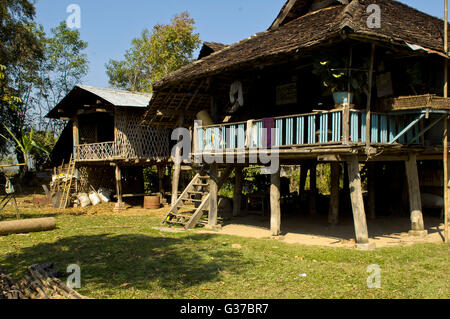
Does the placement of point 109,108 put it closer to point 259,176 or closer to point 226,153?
point 259,176

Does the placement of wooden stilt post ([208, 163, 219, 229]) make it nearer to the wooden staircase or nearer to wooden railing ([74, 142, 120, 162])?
the wooden staircase

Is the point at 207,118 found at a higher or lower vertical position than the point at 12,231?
higher

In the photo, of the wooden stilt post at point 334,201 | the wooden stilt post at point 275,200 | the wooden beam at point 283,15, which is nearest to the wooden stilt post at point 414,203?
the wooden stilt post at point 334,201

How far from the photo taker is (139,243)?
31.7 feet

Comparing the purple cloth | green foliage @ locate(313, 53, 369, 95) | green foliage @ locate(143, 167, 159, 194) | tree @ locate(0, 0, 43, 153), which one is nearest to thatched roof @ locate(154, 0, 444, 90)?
green foliage @ locate(313, 53, 369, 95)

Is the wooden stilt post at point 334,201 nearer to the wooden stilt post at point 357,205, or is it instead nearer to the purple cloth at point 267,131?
the purple cloth at point 267,131

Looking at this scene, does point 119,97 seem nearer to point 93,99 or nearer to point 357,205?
point 93,99

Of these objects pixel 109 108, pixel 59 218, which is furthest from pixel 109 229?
pixel 109 108

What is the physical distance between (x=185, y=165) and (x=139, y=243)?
7985 mm

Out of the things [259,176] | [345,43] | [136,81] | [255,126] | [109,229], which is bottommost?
[109,229]

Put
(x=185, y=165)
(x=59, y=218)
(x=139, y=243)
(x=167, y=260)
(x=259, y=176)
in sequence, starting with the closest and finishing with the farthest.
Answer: (x=167, y=260)
(x=139, y=243)
(x=59, y=218)
(x=185, y=165)
(x=259, y=176)

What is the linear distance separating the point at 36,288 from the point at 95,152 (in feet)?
47.2

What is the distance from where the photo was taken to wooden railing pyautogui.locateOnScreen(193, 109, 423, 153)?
8.66 metres
